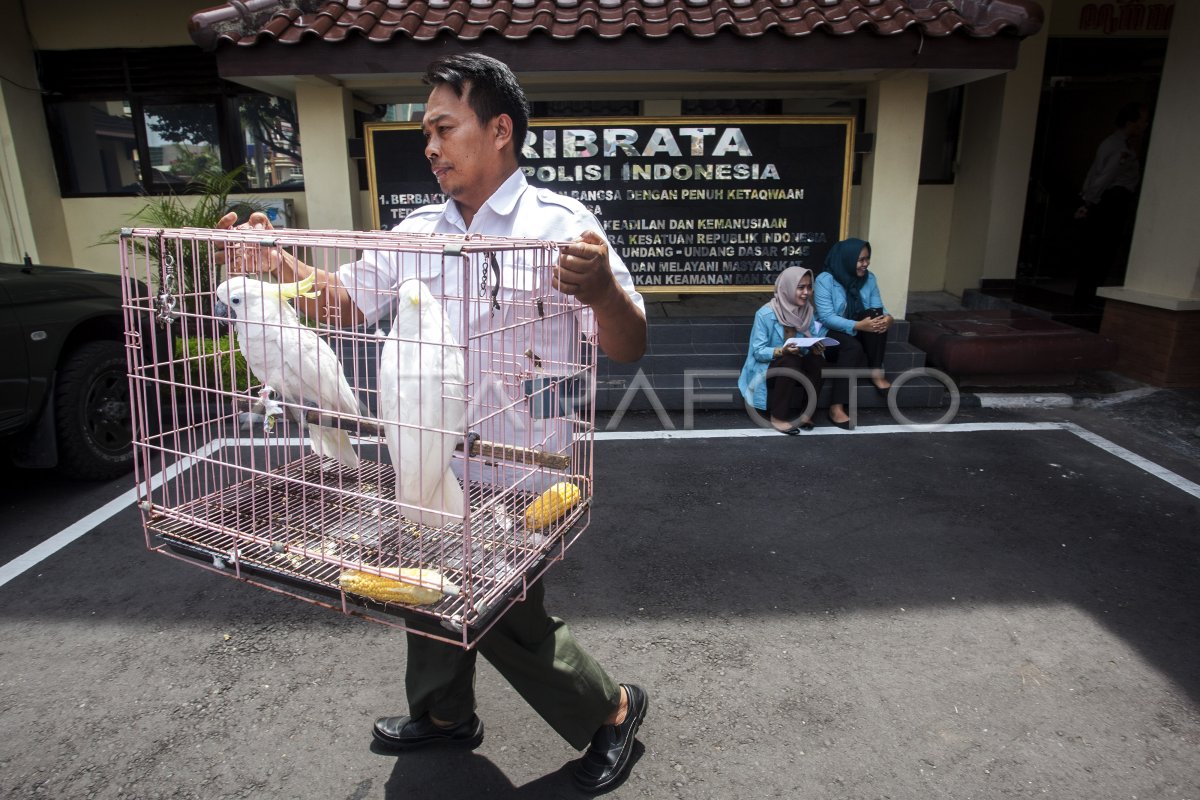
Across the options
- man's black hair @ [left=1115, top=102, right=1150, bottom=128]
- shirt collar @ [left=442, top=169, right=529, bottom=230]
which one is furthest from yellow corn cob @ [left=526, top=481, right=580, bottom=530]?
man's black hair @ [left=1115, top=102, right=1150, bottom=128]

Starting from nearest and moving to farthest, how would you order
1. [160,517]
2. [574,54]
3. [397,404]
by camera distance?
[397,404] < [160,517] < [574,54]

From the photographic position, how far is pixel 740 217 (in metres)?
6.13

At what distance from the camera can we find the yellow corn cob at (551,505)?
1.79 m

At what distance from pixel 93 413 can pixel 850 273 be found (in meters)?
5.08

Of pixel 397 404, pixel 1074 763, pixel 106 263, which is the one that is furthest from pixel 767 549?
pixel 106 263

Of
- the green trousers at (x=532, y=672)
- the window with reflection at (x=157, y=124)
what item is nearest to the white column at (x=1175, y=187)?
the green trousers at (x=532, y=672)

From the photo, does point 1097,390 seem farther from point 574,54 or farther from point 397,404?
point 397,404

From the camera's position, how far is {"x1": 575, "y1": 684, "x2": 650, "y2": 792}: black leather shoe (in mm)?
2230

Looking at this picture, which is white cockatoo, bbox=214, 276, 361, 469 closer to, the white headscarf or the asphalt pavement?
the asphalt pavement

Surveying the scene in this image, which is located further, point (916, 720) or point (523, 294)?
point (916, 720)

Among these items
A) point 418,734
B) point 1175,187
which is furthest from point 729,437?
point 1175,187

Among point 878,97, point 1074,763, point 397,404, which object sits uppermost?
point 878,97

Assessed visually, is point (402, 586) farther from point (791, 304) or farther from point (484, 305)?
point (791, 304)

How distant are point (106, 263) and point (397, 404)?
769 centimetres
